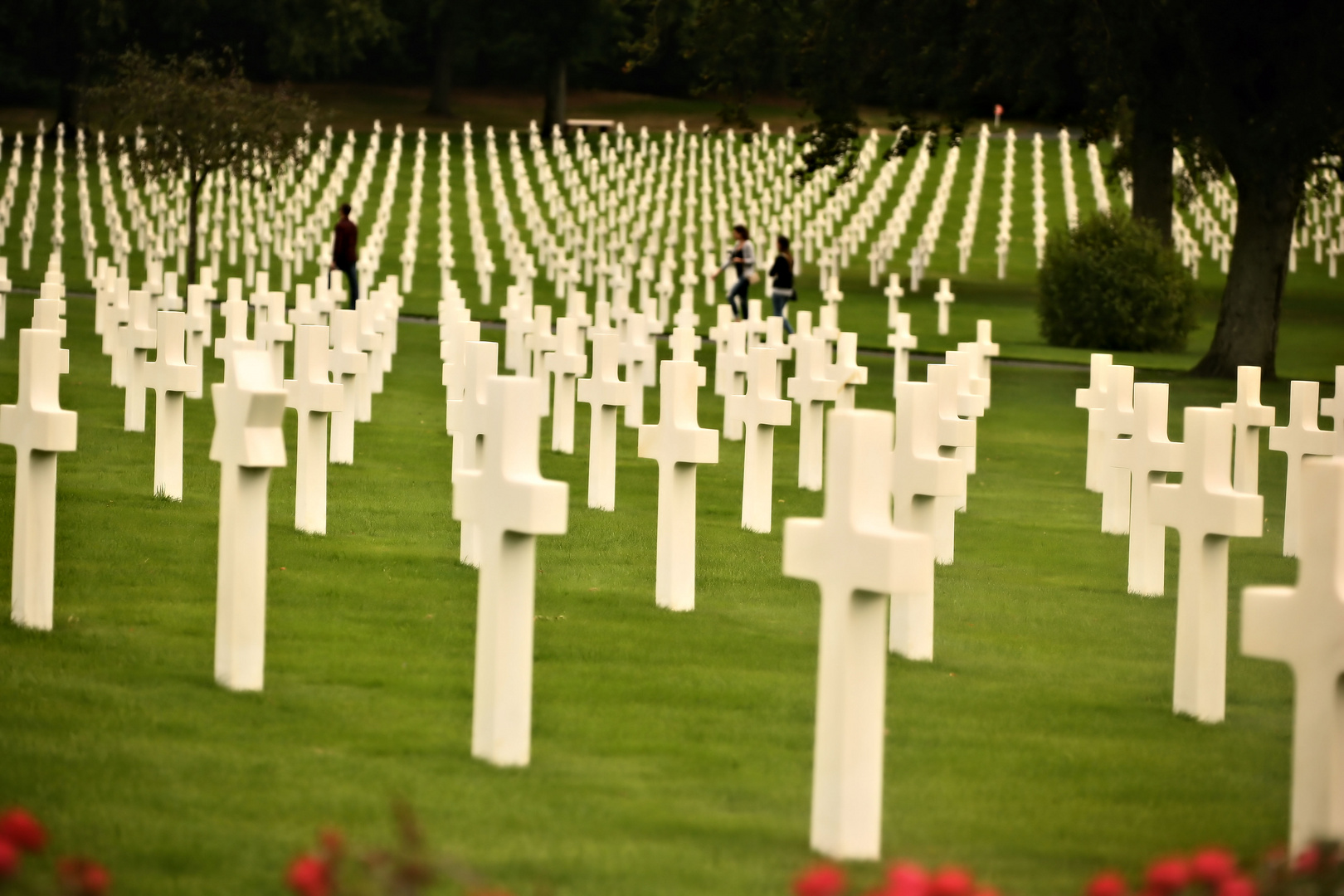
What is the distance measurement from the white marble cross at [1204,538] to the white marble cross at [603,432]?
5368 millimetres

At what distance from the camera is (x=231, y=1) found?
69812mm

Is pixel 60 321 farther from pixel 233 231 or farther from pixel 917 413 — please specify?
pixel 233 231

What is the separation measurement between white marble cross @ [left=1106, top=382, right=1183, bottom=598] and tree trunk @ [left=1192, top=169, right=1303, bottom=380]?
1607cm

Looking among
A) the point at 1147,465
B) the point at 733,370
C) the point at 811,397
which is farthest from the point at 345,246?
the point at 1147,465

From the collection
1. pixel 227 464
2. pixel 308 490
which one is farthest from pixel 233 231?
pixel 227 464

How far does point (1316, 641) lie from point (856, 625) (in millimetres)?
1098

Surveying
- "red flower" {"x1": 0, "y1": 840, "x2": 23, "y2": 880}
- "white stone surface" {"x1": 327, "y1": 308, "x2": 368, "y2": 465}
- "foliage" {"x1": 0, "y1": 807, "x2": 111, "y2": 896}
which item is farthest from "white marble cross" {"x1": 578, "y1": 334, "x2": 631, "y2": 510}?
"red flower" {"x1": 0, "y1": 840, "x2": 23, "y2": 880}

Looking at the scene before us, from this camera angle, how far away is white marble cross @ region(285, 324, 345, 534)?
10.4 meters

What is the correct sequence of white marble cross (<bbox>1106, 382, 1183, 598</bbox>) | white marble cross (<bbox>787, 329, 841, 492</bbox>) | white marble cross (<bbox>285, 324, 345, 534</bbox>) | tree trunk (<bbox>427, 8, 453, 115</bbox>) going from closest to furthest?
white marble cross (<bbox>1106, 382, 1183, 598</bbox>), white marble cross (<bbox>285, 324, 345, 534</bbox>), white marble cross (<bbox>787, 329, 841, 492</bbox>), tree trunk (<bbox>427, 8, 453, 115</bbox>)

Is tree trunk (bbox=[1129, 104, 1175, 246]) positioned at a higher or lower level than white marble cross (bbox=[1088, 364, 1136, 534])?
higher

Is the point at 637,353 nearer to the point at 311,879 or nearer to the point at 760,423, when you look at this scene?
the point at 760,423

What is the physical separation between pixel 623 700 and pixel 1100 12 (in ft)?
62.6

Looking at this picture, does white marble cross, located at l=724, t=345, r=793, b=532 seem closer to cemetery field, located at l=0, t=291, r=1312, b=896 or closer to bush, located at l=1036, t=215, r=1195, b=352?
cemetery field, located at l=0, t=291, r=1312, b=896

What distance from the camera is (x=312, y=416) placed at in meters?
10.5
